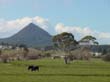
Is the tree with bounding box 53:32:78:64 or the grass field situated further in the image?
the tree with bounding box 53:32:78:64

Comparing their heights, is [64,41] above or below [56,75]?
above

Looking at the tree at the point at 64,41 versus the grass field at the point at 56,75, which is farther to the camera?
the tree at the point at 64,41

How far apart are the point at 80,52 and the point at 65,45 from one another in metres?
46.4

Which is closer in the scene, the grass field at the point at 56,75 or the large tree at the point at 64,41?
the grass field at the point at 56,75

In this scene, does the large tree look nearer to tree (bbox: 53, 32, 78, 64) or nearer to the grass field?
tree (bbox: 53, 32, 78, 64)

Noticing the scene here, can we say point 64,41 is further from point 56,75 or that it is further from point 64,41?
point 56,75

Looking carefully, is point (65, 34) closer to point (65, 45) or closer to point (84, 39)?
point (65, 45)

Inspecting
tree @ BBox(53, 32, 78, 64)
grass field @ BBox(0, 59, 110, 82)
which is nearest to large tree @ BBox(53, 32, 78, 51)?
tree @ BBox(53, 32, 78, 64)

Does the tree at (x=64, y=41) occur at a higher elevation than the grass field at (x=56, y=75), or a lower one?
higher

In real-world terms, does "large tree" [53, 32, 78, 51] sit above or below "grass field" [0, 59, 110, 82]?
above

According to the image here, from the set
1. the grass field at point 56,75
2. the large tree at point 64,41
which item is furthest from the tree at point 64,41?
the grass field at point 56,75

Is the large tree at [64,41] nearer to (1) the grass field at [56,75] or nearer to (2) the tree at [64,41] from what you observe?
(2) the tree at [64,41]

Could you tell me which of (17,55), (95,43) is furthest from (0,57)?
(17,55)

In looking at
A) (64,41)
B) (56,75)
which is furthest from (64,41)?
(56,75)
